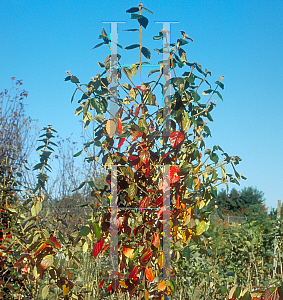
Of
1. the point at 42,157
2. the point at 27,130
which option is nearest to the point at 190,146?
the point at 42,157

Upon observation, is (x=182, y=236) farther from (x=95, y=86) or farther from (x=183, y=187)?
(x=95, y=86)

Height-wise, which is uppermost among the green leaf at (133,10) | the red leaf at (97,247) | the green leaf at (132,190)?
the green leaf at (133,10)

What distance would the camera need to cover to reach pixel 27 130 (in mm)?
6551

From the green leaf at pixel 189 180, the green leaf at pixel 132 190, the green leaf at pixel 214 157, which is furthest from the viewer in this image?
the green leaf at pixel 214 157

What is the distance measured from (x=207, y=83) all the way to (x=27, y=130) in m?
5.58

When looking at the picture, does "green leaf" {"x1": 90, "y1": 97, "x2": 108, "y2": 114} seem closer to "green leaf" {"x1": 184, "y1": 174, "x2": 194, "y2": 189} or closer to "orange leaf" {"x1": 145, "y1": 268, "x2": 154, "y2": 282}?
"green leaf" {"x1": 184, "y1": 174, "x2": 194, "y2": 189}

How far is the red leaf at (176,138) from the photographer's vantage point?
1.51 m

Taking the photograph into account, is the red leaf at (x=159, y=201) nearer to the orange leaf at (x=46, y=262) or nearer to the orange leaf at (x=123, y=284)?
the orange leaf at (x=123, y=284)

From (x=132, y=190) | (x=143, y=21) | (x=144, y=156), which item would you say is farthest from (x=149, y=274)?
(x=143, y=21)

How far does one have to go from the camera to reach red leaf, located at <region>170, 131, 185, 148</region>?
59.6 inches

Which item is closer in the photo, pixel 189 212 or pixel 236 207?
pixel 189 212

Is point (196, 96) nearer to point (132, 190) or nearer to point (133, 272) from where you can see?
point (132, 190)

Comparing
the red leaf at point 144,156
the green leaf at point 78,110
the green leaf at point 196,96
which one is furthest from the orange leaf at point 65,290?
the green leaf at point 196,96

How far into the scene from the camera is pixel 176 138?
5.00 ft
